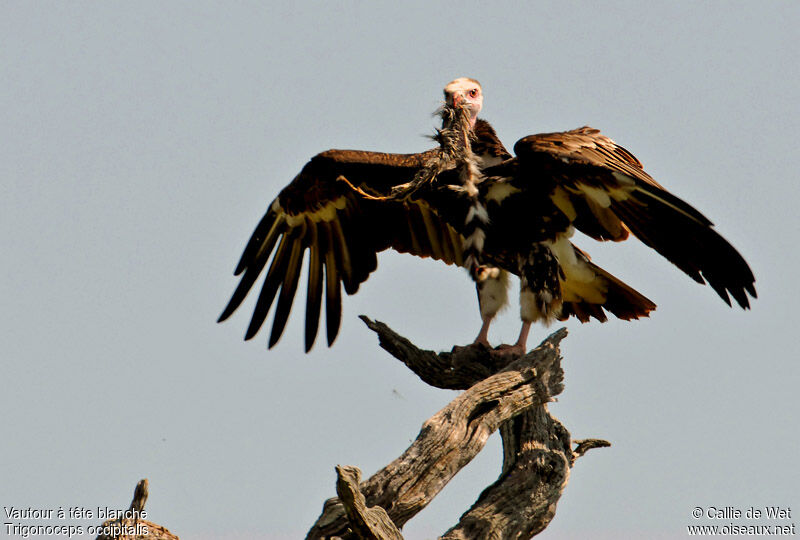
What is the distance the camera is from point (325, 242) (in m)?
9.52

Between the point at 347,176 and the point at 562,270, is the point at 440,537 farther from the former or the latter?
the point at 347,176

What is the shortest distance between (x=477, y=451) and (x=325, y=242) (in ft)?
10.9

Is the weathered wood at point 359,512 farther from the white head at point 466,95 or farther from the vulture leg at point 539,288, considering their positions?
the white head at point 466,95

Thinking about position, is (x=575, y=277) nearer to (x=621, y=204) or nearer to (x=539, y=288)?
(x=539, y=288)

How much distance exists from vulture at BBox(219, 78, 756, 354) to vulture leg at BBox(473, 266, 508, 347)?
0.04 feet

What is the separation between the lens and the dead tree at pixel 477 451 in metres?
6.03

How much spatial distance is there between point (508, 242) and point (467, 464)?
83.1 inches

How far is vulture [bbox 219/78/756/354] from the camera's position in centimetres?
736

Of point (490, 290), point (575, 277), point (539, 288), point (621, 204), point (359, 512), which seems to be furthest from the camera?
point (490, 290)

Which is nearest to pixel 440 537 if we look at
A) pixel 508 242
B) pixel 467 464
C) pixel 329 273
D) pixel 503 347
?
pixel 467 464

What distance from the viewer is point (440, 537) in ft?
22.4

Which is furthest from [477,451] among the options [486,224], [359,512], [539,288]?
[486,224]

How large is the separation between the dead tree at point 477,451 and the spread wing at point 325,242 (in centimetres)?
165

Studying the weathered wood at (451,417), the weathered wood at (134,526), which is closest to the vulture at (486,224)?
the weathered wood at (451,417)
